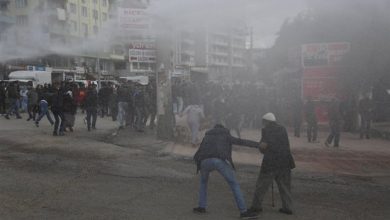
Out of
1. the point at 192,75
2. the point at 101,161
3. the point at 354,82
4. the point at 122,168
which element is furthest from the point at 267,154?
the point at 192,75

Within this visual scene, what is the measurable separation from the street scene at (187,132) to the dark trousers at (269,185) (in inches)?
0.6

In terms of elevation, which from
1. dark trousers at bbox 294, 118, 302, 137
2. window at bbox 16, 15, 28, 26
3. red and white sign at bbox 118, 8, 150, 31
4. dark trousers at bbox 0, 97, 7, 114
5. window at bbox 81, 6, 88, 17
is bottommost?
dark trousers at bbox 294, 118, 302, 137

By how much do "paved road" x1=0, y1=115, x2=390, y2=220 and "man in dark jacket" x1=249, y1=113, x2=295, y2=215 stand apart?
256mm

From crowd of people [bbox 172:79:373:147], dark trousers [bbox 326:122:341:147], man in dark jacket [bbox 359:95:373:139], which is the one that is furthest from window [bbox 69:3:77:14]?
dark trousers [bbox 326:122:341:147]

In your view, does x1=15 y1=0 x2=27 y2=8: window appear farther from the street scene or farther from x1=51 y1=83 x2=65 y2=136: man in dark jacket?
x1=51 y1=83 x2=65 y2=136: man in dark jacket

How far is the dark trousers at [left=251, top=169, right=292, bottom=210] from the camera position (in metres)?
7.65

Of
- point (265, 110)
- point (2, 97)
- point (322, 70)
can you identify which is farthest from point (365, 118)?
point (2, 97)

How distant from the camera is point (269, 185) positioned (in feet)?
25.3

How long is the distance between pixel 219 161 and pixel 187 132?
29.8 ft

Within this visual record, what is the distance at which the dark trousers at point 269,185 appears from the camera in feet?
25.1

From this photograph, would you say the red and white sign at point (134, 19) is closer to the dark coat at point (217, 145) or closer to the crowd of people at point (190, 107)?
the crowd of people at point (190, 107)

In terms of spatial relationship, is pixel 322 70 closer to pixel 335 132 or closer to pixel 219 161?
pixel 335 132

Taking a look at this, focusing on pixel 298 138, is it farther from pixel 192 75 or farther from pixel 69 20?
pixel 192 75

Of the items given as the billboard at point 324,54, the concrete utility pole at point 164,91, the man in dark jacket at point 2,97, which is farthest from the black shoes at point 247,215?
the man in dark jacket at point 2,97
